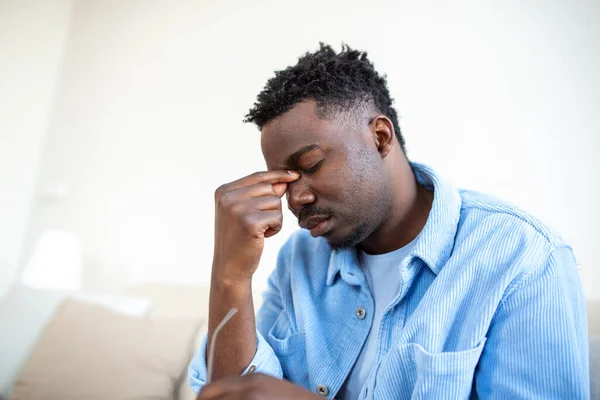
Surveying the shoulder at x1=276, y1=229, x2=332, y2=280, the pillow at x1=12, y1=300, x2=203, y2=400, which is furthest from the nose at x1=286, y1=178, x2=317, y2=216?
the pillow at x1=12, y1=300, x2=203, y2=400

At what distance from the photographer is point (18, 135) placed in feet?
6.92

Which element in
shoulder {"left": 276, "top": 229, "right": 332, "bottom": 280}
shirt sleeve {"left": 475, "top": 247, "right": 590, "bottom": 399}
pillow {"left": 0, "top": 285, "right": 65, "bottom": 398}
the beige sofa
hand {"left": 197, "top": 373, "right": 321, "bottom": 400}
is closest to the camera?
hand {"left": 197, "top": 373, "right": 321, "bottom": 400}

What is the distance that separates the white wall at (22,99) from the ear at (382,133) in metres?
1.70

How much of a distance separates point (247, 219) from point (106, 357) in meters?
1.00

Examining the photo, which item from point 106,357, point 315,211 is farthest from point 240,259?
point 106,357

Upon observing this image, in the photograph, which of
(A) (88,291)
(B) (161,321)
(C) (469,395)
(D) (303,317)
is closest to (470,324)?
(C) (469,395)

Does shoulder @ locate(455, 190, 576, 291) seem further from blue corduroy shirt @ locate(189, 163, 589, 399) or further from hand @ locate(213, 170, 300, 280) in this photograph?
hand @ locate(213, 170, 300, 280)

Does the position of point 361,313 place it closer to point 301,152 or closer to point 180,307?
point 301,152

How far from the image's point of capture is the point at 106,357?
5.44 feet

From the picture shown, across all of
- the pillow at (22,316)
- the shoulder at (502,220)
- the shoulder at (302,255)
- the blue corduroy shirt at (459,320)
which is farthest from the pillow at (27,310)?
the shoulder at (502,220)

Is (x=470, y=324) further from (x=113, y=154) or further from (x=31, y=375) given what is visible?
(x=113, y=154)

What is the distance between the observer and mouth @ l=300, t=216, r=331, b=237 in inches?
40.4

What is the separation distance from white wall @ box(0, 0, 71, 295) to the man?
1433mm

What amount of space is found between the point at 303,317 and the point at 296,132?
42 centimetres
